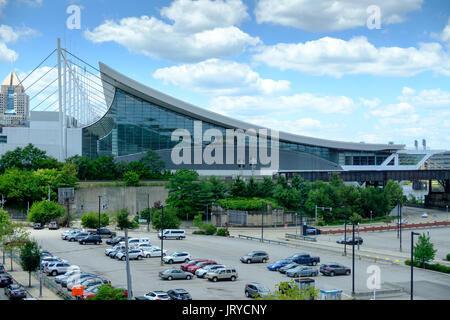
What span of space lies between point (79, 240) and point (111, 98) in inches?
1282

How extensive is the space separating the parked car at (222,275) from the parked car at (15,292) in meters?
7.17

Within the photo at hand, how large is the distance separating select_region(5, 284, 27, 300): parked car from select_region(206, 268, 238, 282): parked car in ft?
23.5

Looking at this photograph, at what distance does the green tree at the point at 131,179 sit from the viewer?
46.2 metres

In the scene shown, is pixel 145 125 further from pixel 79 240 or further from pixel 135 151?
pixel 79 240

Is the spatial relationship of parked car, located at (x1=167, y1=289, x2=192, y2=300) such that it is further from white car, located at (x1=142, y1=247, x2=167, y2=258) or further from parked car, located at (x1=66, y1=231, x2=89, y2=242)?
parked car, located at (x1=66, y1=231, x2=89, y2=242)

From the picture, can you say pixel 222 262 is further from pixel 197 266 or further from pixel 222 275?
pixel 222 275

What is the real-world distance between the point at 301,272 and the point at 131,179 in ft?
94.0

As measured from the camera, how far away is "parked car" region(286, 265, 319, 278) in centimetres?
2053

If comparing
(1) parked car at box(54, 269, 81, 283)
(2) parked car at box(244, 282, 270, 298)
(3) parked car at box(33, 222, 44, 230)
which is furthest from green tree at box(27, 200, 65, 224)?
(2) parked car at box(244, 282, 270, 298)

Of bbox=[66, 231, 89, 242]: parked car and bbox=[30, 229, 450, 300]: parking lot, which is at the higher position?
bbox=[66, 231, 89, 242]: parked car

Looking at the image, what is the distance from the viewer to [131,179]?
4625 cm

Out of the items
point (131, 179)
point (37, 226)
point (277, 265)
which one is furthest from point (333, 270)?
point (131, 179)

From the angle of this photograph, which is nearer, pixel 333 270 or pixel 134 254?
pixel 333 270
